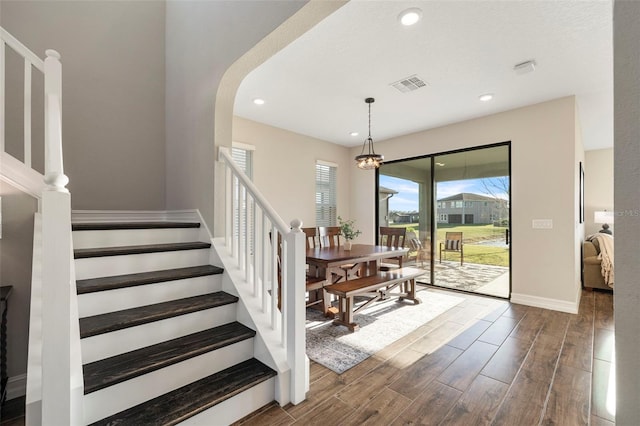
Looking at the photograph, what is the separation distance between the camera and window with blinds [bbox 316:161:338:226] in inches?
220

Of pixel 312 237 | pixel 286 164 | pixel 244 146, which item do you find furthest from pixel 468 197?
pixel 244 146

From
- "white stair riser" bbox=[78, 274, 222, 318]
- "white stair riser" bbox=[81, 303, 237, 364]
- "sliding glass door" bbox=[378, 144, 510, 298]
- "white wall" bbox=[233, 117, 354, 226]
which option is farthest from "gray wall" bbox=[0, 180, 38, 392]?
"sliding glass door" bbox=[378, 144, 510, 298]

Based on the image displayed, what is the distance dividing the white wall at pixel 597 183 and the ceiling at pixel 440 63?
1810mm

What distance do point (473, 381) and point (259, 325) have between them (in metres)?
1.60

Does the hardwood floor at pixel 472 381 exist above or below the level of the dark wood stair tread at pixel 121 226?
below

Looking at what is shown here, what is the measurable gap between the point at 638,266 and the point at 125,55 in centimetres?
402

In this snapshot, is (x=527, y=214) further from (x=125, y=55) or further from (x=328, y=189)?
(x=125, y=55)

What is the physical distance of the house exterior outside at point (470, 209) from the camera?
4.30 meters

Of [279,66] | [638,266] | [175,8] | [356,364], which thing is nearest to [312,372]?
[356,364]

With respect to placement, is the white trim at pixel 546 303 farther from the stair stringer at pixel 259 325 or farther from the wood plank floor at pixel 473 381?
the stair stringer at pixel 259 325

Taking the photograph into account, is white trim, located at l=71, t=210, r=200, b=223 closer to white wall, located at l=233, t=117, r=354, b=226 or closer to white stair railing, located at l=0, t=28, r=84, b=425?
white stair railing, located at l=0, t=28, r=84, b=425

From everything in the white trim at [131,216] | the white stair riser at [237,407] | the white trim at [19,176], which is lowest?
the white stair riser at [237,407]

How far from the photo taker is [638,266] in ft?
2.12

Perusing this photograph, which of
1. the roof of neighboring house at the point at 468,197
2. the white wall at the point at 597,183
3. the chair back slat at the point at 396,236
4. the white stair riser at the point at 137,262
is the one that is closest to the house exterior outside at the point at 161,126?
the white stair riser at the point at 137,262
